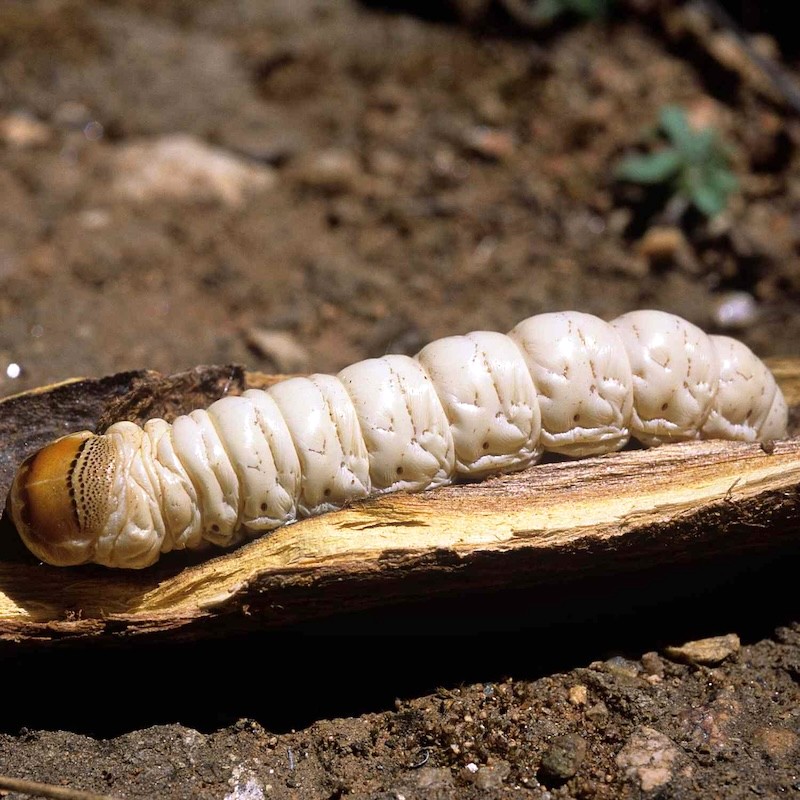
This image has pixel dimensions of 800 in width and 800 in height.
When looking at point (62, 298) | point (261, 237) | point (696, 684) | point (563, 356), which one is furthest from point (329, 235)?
point (696, 684)

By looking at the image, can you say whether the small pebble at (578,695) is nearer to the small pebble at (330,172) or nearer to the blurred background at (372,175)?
the blurred background at (372,175)

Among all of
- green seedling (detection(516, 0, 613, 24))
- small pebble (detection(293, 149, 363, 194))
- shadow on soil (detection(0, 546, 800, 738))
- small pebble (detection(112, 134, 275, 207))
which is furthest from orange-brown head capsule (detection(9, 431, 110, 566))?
green seedling (detection(516, 0, 613, 24))

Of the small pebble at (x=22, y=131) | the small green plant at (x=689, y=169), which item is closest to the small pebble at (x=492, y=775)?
the small green plant at (x=689, y=169)

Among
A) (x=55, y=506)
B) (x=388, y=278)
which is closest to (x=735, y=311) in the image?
(x=388, y=278)

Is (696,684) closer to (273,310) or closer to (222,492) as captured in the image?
(222,492)

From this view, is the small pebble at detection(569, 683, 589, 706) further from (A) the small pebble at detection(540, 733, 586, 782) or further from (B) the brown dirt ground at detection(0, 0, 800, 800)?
(A) the small pebble at detection(540, 733, 586, 782)

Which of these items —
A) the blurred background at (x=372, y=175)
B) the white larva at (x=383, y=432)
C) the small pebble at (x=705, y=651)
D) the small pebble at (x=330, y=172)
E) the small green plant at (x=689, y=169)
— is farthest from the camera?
the small pebble at (x=330, y=172)
